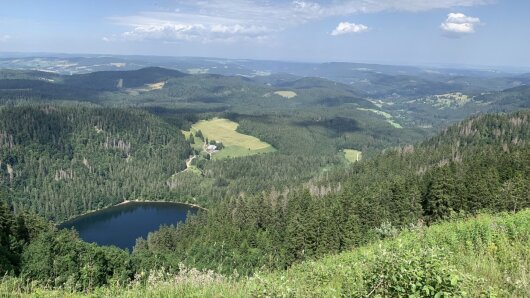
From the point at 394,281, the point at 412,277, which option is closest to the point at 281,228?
the point at 394,281

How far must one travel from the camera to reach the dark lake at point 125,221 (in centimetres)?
14474

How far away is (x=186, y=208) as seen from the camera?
18688 cm

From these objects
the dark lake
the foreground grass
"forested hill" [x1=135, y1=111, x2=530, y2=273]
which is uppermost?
the foreground grass

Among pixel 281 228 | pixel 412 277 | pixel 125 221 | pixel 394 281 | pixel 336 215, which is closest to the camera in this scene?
pixel 412 277

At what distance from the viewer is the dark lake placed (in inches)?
5698

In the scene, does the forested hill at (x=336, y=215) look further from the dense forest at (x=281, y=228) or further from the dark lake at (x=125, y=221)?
the dark lake at (x=125, y=221)

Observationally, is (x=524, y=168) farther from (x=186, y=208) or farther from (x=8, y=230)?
(x=186, y=208)

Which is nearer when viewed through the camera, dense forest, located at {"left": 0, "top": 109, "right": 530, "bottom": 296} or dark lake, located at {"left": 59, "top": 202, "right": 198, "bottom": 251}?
dense forest, located at {"left": 0, "top": 109, "right": 530, "bottom": 296}

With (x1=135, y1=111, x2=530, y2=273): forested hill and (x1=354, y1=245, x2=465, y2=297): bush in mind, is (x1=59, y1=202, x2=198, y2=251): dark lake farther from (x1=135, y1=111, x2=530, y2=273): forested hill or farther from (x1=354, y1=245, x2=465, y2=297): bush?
(x1=354, y1=245, x2=465, y2=297): bush

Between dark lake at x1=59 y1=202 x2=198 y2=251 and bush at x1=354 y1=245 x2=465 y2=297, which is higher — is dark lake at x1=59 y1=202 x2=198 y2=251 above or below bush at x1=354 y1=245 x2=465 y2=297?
below

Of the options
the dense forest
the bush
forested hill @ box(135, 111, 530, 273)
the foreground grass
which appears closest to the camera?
the bush

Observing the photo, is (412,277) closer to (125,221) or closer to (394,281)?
(394,281)

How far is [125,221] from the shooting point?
16925cm

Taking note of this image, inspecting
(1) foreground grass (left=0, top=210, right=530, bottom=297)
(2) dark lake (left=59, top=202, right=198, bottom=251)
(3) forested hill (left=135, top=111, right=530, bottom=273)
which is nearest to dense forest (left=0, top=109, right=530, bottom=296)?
(3) forested hill (left=135, top=111, right=530, bottom=273)
